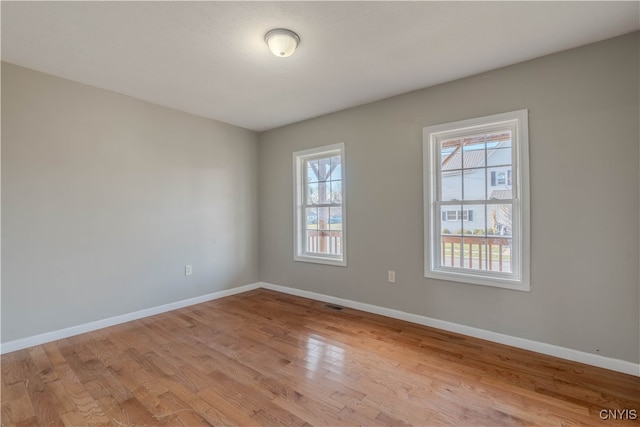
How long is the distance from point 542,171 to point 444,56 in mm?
1253

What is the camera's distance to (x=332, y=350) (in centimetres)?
250

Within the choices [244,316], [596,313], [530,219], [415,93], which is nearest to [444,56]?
[415,93]

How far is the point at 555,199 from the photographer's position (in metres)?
2.37

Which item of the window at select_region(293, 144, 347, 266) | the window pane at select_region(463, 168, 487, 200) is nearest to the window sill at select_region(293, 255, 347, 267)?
the window at select_region(293, 144, 347, 266)

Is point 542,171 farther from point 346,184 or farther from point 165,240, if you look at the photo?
point 165,240

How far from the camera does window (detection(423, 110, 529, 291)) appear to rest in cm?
254

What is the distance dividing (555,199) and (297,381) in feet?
8.05

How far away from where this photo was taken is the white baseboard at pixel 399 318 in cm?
221

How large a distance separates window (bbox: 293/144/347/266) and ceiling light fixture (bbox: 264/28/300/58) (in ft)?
5.48

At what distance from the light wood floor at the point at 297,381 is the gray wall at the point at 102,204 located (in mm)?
478

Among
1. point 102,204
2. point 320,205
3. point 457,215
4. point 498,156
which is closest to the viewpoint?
point 498,156

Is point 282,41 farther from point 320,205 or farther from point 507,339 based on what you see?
point 507,339

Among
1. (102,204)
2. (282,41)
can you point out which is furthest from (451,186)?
(102,204)

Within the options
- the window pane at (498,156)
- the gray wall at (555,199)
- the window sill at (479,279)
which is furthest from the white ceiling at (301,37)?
the window sill at (479,279)
